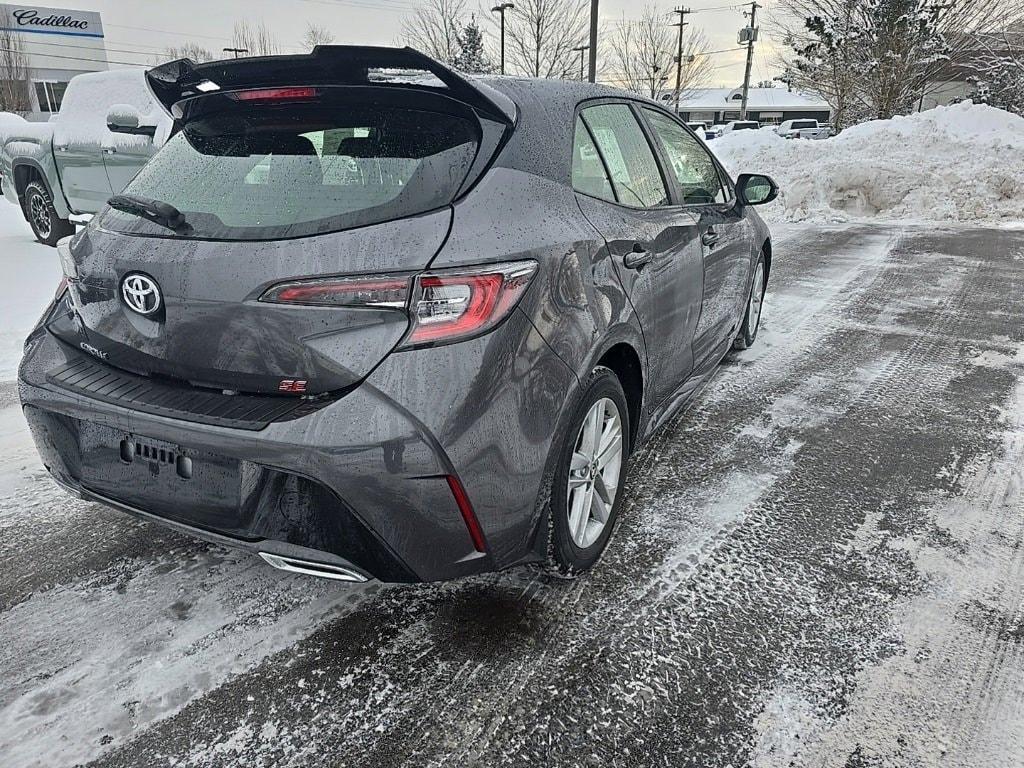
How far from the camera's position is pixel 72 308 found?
224 centimetres

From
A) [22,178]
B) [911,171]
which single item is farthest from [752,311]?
[911,171]

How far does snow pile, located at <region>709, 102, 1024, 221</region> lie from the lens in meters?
11.8

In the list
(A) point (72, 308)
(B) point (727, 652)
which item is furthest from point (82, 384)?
(B) point (727, 652)

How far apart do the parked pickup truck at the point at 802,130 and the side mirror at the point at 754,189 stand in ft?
121

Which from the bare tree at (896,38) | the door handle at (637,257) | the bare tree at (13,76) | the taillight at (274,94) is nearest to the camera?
the taillight at (274,94)

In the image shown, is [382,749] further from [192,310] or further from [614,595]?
[192,310]

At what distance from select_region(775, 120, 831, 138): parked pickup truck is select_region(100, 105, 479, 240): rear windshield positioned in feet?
131

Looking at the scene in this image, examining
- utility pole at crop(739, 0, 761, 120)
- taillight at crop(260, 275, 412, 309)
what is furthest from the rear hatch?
utility pole at crop(739, 0, 761, 120)

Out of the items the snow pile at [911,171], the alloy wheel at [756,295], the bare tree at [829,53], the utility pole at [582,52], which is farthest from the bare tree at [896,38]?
the alloy wheel at [756,295]

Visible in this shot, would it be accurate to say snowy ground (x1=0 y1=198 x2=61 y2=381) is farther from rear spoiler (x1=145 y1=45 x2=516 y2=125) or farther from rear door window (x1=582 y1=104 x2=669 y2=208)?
rear door window (x1=582 y1=104 x2=669 y2=208)

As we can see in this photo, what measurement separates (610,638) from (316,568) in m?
0.91

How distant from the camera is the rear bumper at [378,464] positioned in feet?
5.67

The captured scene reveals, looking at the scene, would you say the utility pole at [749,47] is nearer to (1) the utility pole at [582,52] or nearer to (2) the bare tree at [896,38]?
(1) the utility pole at [582,52]

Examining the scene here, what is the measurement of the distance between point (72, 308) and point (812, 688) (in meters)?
2.45
